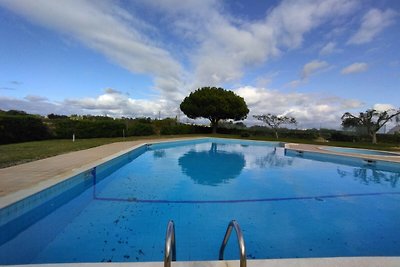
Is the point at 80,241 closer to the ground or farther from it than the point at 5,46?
closer to the ground

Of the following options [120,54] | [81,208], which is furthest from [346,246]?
[120,54]

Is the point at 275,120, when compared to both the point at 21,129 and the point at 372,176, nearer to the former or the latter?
the point at 372,176

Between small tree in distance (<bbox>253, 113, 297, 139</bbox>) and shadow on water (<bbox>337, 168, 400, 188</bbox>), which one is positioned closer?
shadow on water (<bbox>337, 168, 400, 188</bbox>)

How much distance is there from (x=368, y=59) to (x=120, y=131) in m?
18.8

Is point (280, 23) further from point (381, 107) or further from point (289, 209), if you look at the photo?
point (381, 107)

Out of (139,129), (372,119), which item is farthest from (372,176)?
(139,129)

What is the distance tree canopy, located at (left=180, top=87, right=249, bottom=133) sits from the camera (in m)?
29.8

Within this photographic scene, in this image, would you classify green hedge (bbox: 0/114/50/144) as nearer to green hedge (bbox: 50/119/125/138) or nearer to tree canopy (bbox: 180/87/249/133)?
green hedge (bbox: 50/119/125/138)

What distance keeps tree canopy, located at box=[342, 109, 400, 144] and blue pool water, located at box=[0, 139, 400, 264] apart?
17374 millimetres

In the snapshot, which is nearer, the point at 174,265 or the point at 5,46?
the point at 174,265

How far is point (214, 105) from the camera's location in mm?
29781

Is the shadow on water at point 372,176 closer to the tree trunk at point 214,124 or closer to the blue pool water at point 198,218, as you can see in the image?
the blue pool water at point 198,218

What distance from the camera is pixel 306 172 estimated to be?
30.7ft

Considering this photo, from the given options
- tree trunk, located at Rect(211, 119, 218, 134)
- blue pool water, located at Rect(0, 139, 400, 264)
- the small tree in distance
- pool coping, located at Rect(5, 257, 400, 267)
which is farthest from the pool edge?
tree trunk, located at Rect(211, 119, 218, 134)
